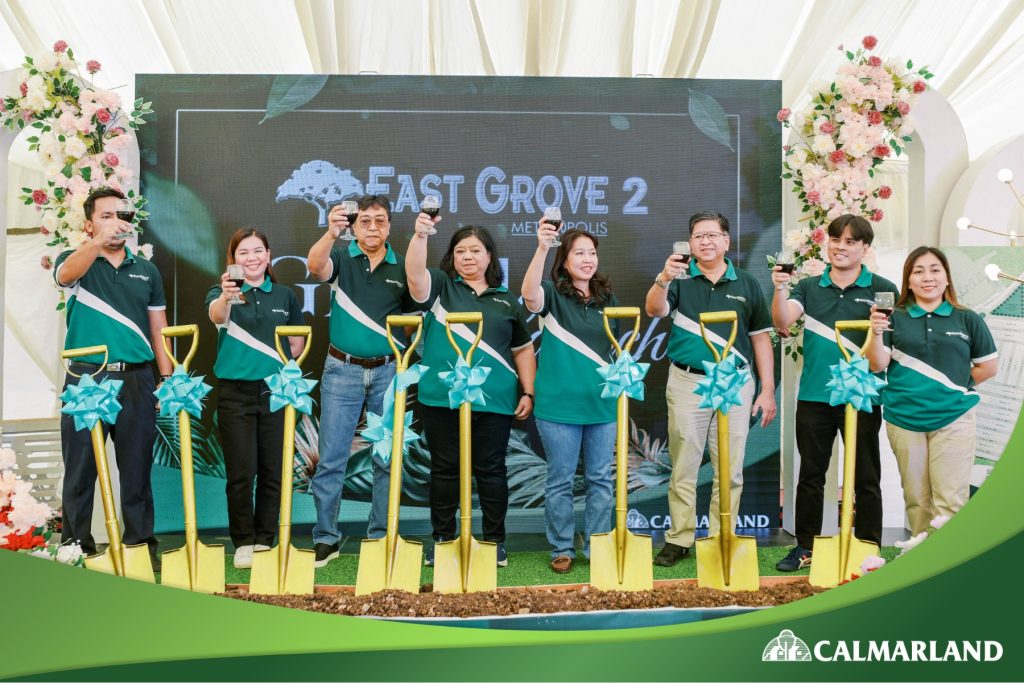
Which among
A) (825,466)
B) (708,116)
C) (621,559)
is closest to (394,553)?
(621,559)

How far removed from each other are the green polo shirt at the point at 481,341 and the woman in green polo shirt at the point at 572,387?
121 millimetres

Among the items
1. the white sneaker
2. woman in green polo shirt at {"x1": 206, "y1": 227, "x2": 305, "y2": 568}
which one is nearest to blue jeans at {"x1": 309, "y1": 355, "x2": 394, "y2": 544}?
woman in green polo shirt at {"x1": 206, "y1": 227, "x2": 305, "y2": 568}

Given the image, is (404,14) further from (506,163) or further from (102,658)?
(102,658)

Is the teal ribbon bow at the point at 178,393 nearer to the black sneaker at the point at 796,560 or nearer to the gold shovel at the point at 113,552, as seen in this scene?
the gold shovel at the point at 113,552

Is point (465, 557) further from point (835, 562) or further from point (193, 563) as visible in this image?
point (835, 562)

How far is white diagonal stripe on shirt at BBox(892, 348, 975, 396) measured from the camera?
12.9 ft

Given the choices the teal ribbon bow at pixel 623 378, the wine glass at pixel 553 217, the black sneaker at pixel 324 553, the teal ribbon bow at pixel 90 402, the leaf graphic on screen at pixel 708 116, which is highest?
the leaf graphic on screen at pixel 708 116

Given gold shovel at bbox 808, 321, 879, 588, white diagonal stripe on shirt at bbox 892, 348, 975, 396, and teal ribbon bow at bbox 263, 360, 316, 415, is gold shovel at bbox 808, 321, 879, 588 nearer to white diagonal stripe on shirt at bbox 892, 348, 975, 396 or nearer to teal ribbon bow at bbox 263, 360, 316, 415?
white diagonal stripe on shirt at bbox 892, 348, 975, 396

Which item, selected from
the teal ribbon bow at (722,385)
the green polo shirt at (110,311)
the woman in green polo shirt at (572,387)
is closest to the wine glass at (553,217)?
the woman in green polo shirt at (572,387)

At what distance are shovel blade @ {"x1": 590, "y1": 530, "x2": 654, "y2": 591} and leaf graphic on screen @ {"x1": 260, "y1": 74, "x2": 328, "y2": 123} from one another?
8.82 feet

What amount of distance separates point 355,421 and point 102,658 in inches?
59.7

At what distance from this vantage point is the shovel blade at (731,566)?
3.41 meters

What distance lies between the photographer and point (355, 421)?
410cm

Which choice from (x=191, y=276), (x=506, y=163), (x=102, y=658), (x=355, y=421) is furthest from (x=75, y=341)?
(x=506, y=163)
